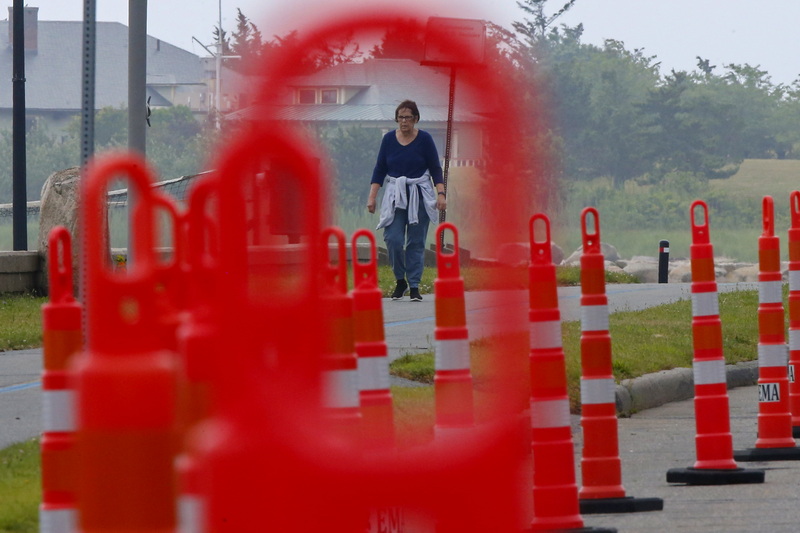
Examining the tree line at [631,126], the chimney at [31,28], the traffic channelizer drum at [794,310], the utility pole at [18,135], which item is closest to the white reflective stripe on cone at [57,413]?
the traffic channelizer drum at [794,310]

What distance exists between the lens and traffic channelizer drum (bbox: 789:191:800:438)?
8.44 m

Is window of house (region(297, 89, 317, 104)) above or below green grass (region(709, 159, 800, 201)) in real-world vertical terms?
below

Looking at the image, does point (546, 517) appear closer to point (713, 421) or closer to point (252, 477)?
point (713, 421)

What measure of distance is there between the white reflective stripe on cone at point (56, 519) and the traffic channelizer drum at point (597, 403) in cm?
255

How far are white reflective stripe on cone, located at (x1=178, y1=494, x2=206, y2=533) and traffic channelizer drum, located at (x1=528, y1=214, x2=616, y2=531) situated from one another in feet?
9.50

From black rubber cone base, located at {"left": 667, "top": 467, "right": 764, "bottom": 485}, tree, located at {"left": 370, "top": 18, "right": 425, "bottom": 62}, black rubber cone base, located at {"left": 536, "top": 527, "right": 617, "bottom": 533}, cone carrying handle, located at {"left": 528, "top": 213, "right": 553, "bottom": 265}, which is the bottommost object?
black rubber cone base, located at {"left": 536, "top": 527, "right": 617, "bottom": 533}

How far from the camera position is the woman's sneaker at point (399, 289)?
632 inches

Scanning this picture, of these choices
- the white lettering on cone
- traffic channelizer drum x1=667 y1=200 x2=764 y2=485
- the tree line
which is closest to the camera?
traffic channelizer drum x1=667 y1=200 x2=764 y2=485

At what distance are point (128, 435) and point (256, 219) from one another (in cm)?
69

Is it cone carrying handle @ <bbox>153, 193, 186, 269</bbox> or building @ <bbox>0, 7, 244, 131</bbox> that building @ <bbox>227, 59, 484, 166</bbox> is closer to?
cone carrying handle @ <bbox>153, 193, 186, 269</bbox>

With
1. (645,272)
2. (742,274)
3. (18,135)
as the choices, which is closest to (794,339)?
(18,135)

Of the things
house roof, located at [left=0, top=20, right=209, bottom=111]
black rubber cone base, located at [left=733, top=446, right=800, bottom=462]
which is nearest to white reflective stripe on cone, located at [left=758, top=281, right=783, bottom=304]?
black rubber cone base, located at [left=733, top=446, right=800, bottom=462]

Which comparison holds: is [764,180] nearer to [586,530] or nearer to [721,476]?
[721,476]

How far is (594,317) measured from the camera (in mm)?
6258
